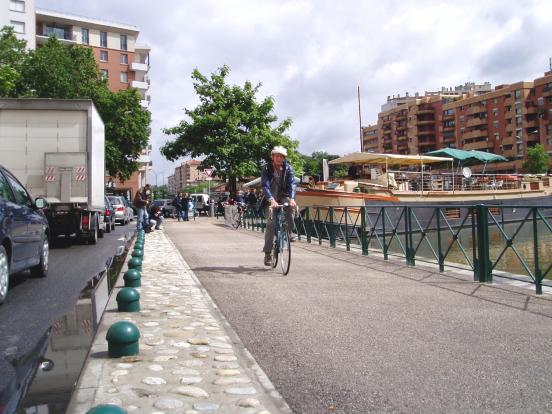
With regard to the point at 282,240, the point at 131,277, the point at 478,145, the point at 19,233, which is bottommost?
the point at 131,277

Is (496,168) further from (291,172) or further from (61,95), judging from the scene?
(291,172)

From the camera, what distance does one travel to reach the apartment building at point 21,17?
197 ft

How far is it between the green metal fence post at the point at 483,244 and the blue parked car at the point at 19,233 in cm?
615

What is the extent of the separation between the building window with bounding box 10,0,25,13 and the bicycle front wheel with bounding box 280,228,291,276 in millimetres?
64477

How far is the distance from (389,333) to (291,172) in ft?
13.5

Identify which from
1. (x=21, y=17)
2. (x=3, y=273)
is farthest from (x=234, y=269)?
(x=21, y=17)

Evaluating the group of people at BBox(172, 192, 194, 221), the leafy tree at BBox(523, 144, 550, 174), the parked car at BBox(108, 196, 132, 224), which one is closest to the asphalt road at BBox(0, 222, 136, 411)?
the parked car at BBox(108, 196, 132, 224)

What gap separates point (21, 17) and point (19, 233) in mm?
64295

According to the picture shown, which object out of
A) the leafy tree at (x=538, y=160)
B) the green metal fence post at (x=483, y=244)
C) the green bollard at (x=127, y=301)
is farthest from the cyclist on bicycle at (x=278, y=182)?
the leafy tree at (x=538, y=160)

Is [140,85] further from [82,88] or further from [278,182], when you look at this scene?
[278,182]

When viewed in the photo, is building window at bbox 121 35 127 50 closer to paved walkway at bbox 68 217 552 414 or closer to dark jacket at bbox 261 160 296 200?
dark jacket at bbox 261 160 296 200

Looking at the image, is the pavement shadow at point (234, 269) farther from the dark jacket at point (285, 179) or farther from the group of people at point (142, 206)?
the group of people at point (142, 206)

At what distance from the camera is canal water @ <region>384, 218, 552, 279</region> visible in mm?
6930

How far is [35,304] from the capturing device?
20.2 ft
